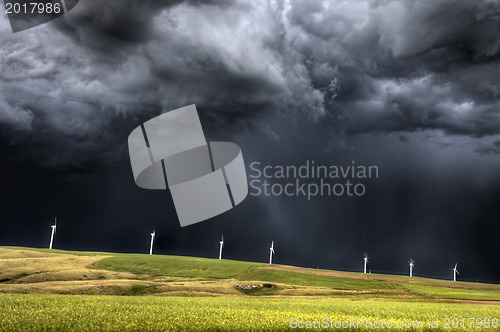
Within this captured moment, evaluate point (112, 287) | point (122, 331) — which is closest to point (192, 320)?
point (122, 331)

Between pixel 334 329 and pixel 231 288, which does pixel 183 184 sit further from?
pixel 334 329

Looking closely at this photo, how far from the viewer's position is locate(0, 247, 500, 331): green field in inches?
1022

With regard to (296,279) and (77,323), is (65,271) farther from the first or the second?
(77,323)

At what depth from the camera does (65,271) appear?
77500 millimetres

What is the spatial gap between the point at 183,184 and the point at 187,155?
8.72 metres

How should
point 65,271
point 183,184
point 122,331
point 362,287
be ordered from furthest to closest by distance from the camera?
1. point 362,287
2. point 65,271
3. point 183,184
4. point 122,331

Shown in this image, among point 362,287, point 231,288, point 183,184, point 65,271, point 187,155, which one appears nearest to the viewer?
point 183,184

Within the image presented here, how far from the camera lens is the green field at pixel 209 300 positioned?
85.1ft

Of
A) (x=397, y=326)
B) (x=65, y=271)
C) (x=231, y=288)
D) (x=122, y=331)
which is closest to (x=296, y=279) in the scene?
(x=231, y=288)

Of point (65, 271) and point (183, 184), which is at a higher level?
point (183, 184)

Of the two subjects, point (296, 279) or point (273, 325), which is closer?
point (273, 325)

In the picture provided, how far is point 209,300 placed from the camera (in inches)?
1924

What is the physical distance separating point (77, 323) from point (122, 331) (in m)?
4.06

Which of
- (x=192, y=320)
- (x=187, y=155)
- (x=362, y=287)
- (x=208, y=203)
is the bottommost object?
(x=362, y=287)
